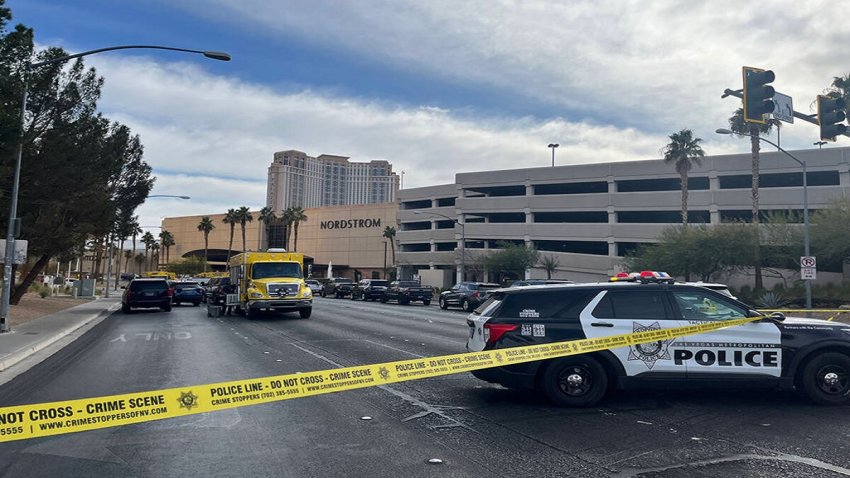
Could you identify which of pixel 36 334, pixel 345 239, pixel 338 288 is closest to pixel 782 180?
pixel 338 288

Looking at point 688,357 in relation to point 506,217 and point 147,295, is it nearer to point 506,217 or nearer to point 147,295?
point 147,295

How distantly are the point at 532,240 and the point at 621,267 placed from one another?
1314 cm

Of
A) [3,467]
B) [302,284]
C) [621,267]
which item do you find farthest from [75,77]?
[621,267]

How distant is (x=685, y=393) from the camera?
324 inches

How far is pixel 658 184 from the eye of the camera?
60656 millimetres

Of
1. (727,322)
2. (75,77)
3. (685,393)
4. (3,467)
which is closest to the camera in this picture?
(3,467)

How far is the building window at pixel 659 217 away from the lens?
56.6 meters

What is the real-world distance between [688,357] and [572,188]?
6063cm

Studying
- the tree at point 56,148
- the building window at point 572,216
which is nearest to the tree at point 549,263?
the building window at point 572,216

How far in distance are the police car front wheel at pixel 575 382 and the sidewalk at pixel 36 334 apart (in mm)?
8845

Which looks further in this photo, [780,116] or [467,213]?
[467,213]

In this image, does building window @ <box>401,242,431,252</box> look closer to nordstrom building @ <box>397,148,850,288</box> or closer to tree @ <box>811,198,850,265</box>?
nordstrom building @ <box>397,148,850,288</box>

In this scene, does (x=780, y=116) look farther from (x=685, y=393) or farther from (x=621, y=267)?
(x=621, y=267)

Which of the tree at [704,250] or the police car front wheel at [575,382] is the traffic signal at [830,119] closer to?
the police car front wheel at [575,382]
